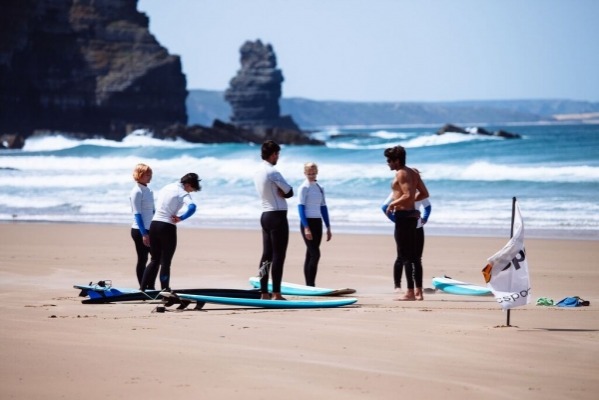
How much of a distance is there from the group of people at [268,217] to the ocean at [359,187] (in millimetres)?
8526

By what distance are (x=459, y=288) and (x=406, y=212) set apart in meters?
1.44

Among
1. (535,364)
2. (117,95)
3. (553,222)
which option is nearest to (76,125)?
(117,95)

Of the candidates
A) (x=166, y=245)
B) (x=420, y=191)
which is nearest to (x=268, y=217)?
(x=166, y=245)

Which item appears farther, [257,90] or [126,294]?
[257,90]

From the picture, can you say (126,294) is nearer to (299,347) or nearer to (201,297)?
(201,297)

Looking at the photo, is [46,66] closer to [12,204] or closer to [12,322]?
[12,204]

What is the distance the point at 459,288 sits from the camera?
10.6 meters

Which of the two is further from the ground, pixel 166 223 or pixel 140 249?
pixel 166 223

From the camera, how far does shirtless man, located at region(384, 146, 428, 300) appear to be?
9.53 m

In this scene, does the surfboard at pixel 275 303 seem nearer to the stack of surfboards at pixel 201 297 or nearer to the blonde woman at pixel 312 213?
the stack of surfboards at pixel 201 297

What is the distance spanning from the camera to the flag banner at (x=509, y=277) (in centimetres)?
750

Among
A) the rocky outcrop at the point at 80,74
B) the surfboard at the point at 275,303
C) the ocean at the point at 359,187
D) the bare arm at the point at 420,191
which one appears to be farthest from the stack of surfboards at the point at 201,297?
the rocky outcrop at the point at 80,74

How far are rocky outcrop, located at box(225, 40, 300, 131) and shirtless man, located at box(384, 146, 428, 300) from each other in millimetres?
114874

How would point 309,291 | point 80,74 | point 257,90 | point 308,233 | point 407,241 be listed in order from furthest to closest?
point 257,90 < point 80,74 < point 308,233 < point 309,291 < point 407,241
